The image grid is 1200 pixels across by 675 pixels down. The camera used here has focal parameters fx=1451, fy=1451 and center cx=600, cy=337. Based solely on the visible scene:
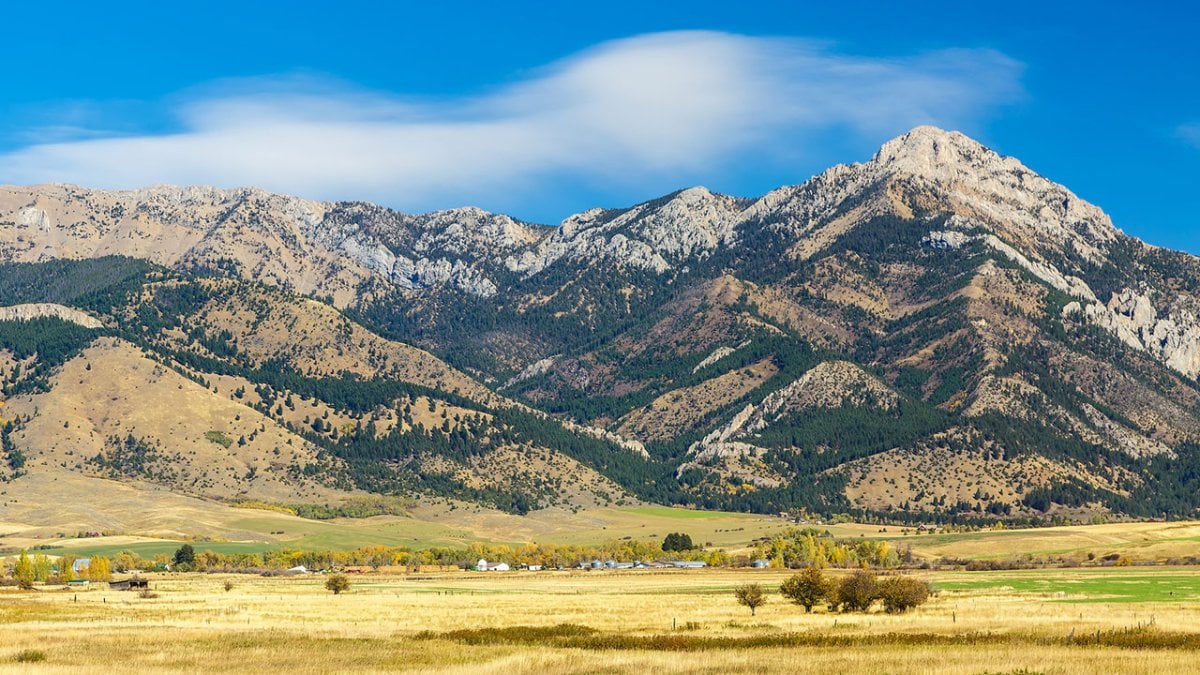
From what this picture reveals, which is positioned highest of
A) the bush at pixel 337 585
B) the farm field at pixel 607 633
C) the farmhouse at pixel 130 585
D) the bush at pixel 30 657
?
the bush at pixel 30 657

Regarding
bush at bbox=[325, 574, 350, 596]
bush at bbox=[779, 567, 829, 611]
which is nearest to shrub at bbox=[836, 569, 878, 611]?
bush at bbox=[779, 567, 829, 611]

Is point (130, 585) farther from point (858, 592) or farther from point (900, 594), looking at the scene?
point (900, 594)

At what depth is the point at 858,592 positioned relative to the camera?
11281cm

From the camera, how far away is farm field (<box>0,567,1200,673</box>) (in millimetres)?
70875

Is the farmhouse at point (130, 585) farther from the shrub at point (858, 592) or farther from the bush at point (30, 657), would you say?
the bush at point (30, 657)

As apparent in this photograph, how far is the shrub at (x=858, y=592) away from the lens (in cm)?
11288

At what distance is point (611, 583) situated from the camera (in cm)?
17850

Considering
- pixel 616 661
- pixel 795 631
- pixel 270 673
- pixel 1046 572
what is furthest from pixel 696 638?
pixel 1046 572

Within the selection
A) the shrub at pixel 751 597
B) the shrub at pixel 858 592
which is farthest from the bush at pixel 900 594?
the shrub at pixel 751 597

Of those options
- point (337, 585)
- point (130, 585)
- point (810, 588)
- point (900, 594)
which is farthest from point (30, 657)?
point (130, 585)

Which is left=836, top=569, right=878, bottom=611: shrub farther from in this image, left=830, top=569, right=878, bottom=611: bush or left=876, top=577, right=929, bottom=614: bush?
left=876, top=577, right=929, bottom=614: bush

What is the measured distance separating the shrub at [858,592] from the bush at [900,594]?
0.69m

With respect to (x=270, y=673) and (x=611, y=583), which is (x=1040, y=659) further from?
(x=611, y=583)

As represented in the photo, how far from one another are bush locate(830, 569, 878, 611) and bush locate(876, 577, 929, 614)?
2.27 feet
